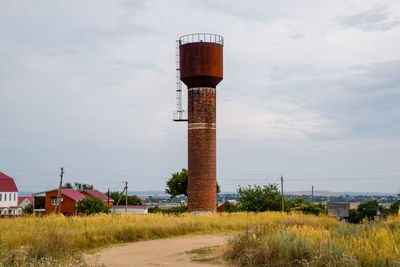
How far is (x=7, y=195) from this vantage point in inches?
3189

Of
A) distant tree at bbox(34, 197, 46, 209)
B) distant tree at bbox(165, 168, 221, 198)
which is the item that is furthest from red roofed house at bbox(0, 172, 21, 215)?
distant tree at bbox(165, 168, 221, 198)

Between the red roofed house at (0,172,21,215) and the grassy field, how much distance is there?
62.4 metres

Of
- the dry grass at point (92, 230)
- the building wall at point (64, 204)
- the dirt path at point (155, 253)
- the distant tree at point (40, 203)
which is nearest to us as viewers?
the dry grass at point (92, 230)

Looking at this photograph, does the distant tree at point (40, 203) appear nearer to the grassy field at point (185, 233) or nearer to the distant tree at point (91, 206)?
the distant tree at point (91, 206)

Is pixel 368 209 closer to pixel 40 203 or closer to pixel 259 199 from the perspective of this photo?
pixel 259 199

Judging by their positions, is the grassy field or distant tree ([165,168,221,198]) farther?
distant tree ([165,168,221,198])

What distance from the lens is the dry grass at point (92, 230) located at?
14467mm

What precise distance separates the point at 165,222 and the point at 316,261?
12.9 m

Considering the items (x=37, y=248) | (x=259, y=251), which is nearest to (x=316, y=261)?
(x=259, y=251)

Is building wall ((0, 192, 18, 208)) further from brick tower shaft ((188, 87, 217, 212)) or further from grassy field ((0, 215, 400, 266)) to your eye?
grassy field ((0, 215, 400, 266))

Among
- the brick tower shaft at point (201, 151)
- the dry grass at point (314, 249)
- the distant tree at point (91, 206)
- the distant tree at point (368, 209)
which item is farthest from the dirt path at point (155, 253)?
the distant tree at point (368, 209)

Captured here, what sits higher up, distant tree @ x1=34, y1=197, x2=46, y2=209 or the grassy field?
the grassy field

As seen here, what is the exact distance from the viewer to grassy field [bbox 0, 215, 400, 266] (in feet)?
40.7

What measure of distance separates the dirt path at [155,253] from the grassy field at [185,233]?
99 centimetres
